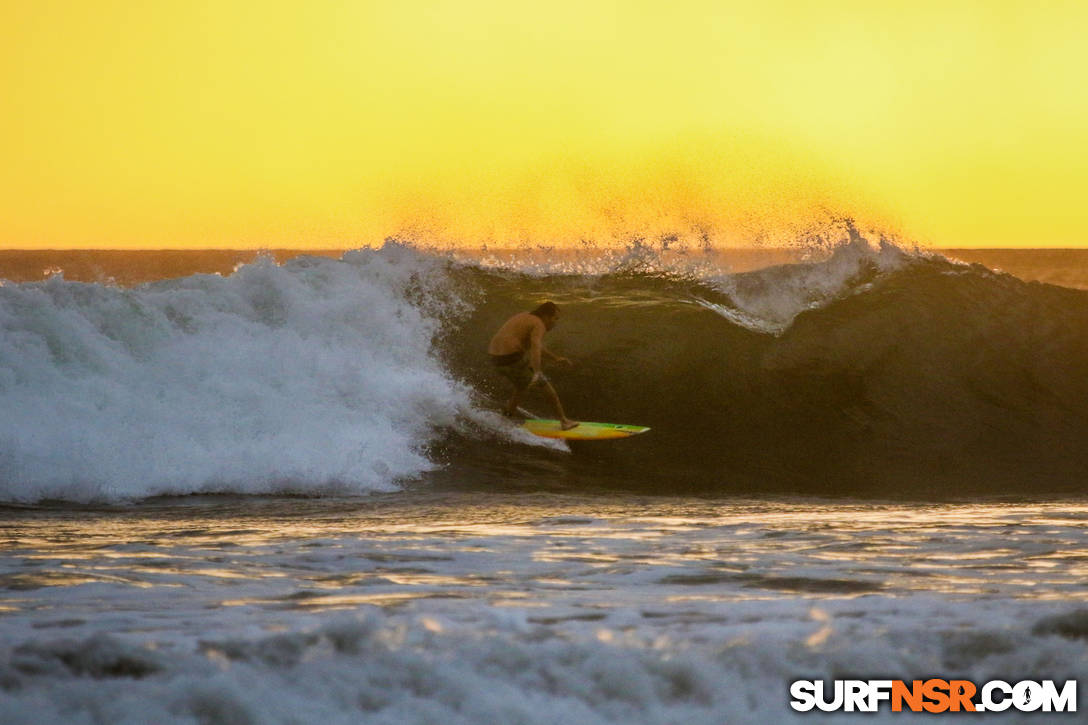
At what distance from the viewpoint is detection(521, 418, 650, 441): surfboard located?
11.9 meters

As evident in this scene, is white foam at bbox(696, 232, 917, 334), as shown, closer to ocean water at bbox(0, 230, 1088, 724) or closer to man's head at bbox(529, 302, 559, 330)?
ocean water at bbox(0, 230, 1088, 724)

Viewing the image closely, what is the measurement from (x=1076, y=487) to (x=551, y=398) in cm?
474

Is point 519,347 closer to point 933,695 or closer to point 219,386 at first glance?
point 219,386

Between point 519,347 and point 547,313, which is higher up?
point 547,313

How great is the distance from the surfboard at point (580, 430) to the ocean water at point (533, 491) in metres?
0.15

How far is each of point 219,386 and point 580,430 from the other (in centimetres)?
327

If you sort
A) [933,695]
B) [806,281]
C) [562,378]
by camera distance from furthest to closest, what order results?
[806,281] < [562,378] < [933,695]

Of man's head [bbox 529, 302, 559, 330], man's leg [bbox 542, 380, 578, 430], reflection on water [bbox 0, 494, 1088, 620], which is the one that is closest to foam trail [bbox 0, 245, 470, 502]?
reflection on water [bbox 0, 494, 1088, 620]

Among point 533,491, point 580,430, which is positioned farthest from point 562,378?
point 533,491

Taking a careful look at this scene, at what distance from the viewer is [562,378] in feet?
44.4

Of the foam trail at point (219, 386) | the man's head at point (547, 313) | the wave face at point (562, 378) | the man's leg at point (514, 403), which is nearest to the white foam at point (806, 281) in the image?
the wave face at point (562, 378)

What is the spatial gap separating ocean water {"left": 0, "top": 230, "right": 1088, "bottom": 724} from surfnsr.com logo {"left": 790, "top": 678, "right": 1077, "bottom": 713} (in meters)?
0.07

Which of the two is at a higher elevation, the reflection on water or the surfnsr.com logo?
the reflection on water

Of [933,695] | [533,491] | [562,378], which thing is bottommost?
[933,695]
